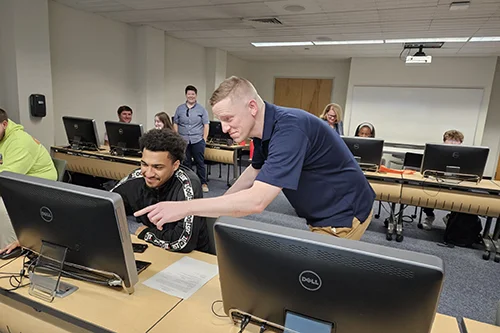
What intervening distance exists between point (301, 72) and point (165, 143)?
24.1ft

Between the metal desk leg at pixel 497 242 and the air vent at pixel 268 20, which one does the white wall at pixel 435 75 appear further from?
the metal desk leg at pixel 497 242

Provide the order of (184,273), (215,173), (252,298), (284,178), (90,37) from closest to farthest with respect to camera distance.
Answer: (252,298)
(284,178)
(184,273)
(90,37)
(215,173)

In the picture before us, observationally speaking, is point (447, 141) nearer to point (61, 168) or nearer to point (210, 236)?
point (210, 236)

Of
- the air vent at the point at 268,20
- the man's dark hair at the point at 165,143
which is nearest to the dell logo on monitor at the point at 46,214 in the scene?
the man's dark hair at the point at 165,143

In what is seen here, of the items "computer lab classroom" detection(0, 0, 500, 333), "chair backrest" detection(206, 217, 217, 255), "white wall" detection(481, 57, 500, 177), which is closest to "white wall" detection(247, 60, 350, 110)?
"computer lab classroom" detection(0, 0, 500, 333)

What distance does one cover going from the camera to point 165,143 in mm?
1602

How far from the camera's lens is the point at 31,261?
1224mm

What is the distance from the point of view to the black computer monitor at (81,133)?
149 inches

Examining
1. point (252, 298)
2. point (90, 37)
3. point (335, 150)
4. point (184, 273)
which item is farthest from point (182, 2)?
point (252, 298)

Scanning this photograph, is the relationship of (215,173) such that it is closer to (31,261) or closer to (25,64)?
(25,64)

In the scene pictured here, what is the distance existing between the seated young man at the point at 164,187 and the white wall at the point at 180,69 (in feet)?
16.8

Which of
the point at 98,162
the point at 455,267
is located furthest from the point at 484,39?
the point at 98,162

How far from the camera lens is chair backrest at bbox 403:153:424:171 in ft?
13.6

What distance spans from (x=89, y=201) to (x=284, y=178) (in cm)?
62
